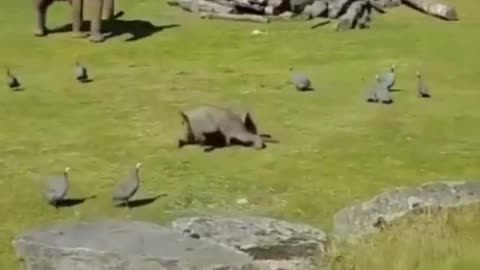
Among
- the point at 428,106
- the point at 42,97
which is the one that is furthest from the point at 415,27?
the point at 42,97

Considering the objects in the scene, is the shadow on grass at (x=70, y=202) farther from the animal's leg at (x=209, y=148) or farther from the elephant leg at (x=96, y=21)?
the elephant leg at (x=96, y=21)

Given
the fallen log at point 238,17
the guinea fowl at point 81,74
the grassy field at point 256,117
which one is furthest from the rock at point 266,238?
the fallen log at point 238,17

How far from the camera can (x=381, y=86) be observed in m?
14.1

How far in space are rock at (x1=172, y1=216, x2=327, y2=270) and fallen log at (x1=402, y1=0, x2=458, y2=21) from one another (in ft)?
40.9

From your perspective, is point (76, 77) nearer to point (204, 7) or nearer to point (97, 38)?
→ point (97, 38)

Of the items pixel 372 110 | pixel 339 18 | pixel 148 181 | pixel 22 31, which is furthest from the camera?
pixel 339 18

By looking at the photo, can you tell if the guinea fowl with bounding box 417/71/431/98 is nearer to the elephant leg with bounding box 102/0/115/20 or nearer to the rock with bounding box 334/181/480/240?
the rock with bounding box 334/181/480/240

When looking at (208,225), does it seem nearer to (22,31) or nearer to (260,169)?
(260,169)

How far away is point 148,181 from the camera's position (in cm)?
1073

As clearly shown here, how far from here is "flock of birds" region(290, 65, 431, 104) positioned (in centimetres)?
1398

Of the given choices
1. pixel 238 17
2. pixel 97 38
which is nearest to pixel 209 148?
pixel 97 38

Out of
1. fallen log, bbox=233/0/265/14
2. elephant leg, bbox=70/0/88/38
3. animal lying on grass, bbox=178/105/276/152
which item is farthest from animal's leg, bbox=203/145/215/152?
fallen log, bbox=233/0/265/14

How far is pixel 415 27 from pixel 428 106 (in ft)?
18.3

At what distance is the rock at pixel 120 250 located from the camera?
289 inches
